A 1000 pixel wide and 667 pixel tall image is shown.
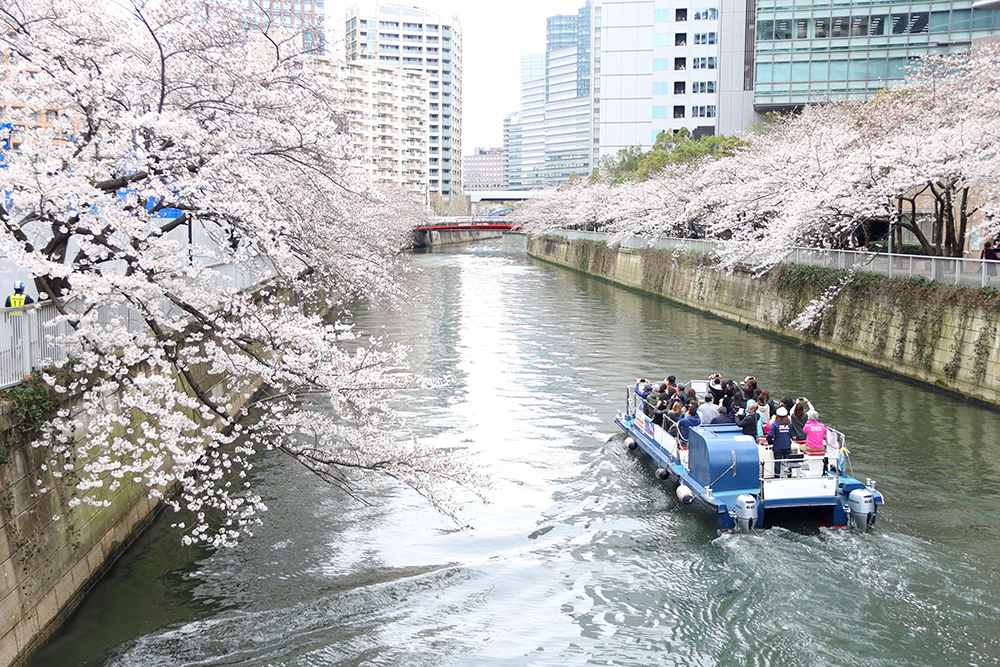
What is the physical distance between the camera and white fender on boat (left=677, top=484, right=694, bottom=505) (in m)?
12.9

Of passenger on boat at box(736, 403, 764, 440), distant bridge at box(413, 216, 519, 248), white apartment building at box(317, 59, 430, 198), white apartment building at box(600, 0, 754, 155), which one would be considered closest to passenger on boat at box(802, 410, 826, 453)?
passenger on boat at box(736, 403, 764, 440)

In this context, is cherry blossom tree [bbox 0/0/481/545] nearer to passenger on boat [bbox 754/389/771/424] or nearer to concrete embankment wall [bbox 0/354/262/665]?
concrete embankment wall [bbox 0/354/262/665]

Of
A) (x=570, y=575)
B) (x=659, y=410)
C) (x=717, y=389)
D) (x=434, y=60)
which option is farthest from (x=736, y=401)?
(x=434, y=60)

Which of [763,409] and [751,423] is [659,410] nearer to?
[763,409]

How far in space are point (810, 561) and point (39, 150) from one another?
10.7 metres

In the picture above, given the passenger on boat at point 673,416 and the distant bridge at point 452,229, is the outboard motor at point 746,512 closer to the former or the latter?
the passenger on boat at point 673,416

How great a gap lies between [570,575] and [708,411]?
4.62m

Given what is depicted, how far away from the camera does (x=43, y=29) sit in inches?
374

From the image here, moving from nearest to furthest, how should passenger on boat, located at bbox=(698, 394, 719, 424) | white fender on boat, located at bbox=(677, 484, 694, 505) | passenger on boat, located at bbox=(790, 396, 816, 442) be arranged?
1. white fender on boat, located at bbox=(677, 484, 694, 505)
2. passenger on boat, located at bbox=(790, 396, 816, 442)
3. passenger on boat, located at bbox=(698, 394, 719, 424)

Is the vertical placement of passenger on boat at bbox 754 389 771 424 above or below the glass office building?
below

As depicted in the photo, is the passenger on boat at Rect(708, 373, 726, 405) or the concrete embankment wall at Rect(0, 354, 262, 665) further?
the passenger on boat at Rect(708, 373, 726, 405)

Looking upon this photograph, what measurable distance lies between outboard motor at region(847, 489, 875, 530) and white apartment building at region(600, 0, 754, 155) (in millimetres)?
67035

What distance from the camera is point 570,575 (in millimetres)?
11141

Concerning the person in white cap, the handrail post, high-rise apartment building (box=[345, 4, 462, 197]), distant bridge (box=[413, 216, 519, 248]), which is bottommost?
the handrail post
